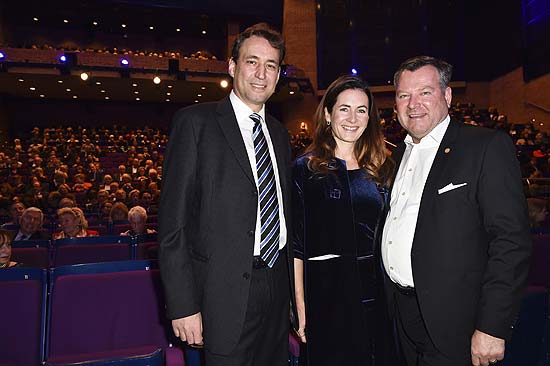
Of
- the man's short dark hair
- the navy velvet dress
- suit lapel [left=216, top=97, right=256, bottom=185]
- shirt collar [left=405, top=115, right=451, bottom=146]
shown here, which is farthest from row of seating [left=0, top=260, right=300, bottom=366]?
the man's short dark hair

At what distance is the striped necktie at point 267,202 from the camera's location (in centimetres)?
178

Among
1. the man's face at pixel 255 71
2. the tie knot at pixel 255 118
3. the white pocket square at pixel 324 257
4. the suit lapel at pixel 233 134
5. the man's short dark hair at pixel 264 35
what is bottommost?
the white pocket square at pixel 324 257

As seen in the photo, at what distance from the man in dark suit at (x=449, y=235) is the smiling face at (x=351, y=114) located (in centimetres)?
23

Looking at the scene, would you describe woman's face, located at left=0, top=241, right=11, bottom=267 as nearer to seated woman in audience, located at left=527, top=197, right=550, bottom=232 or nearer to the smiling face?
the smiling face

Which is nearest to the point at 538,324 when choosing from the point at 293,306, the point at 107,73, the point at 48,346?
the point at 293,306

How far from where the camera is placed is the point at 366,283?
203cm

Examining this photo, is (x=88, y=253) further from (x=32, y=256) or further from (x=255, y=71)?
(x=255, y=71)

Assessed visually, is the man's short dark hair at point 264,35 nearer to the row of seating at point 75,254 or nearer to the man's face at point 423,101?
the man's face at point 423,101

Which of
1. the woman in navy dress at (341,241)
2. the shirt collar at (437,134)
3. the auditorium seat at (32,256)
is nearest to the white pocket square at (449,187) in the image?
the shirt collar at (437,134)

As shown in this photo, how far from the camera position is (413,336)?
1880 millimetres

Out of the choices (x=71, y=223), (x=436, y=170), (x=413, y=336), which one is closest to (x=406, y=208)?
(x=436, y=170)

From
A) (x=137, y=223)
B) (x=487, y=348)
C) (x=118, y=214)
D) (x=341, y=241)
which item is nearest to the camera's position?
(x=487, y=348)

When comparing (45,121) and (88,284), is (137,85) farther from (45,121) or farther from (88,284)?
(88,284)

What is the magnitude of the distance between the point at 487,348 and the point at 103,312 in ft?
6.81
